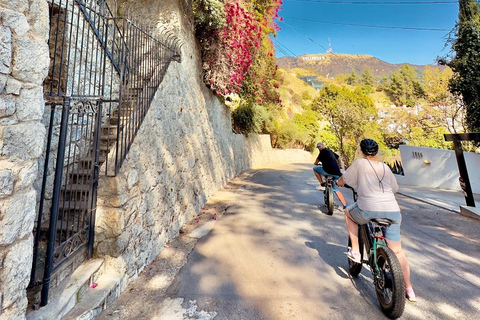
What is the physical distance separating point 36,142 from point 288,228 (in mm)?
3845

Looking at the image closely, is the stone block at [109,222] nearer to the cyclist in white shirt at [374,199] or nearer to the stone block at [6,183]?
the stone block at [6,183]

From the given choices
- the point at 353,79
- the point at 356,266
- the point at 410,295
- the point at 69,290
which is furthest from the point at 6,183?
the point at 353,79

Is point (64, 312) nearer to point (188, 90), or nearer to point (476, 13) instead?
point (188, 90)

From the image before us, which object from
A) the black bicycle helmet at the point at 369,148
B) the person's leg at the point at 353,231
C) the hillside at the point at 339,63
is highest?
the hillside at the point at 339,63

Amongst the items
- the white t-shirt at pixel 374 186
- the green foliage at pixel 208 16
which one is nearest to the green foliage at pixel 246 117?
the green foliage at pixel 208 16

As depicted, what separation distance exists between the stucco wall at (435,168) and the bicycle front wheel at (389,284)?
8.56 m

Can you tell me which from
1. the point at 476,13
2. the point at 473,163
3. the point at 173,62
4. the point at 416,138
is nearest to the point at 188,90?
the point at 173,62

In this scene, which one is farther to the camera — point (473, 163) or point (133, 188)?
point (473, 163)

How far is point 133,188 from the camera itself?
3016 millimetres

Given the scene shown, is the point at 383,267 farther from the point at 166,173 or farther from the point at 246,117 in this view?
the point at 246,117

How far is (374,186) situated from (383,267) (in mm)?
790

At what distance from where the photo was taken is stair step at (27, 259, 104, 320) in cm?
184

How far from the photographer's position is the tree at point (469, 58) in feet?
26.0

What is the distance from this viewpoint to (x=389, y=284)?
2.21 meters
